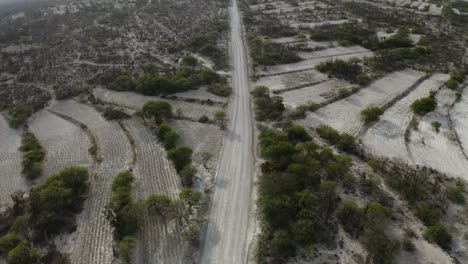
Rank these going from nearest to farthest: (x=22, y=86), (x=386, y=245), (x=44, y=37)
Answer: (x=386, y=245)
(x=22, y=86)
(x=44, y=37)

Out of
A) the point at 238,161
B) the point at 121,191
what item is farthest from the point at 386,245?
the point at 121,191

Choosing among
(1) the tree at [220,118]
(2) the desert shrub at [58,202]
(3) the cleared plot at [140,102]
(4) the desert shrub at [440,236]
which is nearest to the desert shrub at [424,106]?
(4) the desert shrub at [440,236]

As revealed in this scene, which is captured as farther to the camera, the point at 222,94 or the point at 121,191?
the point at 222,94

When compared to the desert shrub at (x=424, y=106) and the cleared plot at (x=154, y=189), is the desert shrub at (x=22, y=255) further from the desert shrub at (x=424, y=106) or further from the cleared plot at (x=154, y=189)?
the desert shrub at (x=424, y=106)

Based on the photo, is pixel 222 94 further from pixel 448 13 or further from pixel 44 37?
pixel 448 13

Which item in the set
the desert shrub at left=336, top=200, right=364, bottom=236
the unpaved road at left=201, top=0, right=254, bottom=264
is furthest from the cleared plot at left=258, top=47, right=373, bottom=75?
the desert shrub at left=336, top=200, right=364, bottom=236
